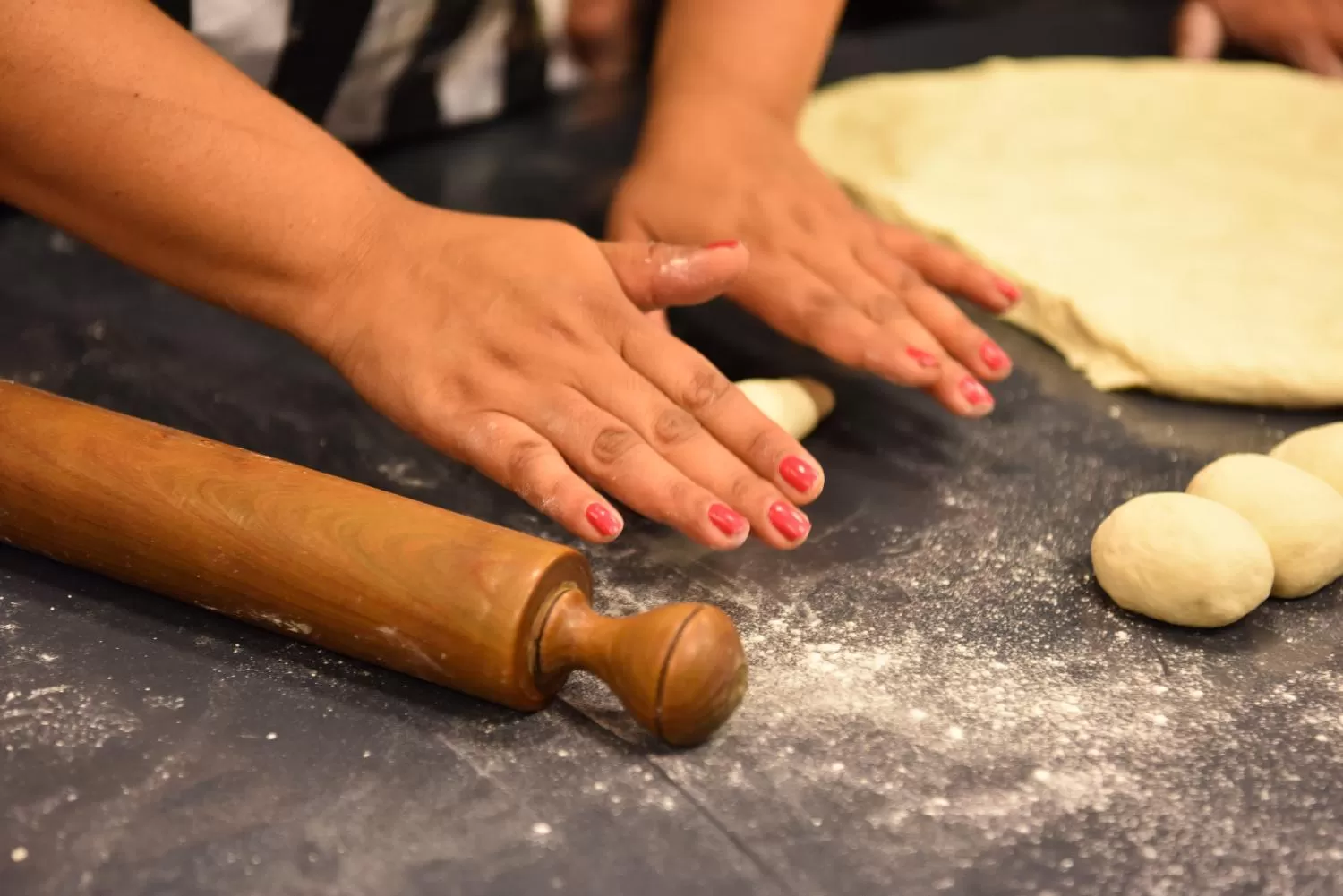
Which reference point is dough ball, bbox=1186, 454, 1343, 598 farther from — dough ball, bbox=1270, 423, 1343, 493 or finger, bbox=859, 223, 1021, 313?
finger, bbox=859, 223, 1021, 313

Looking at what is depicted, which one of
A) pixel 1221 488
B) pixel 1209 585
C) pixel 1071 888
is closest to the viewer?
pixel 1071 888

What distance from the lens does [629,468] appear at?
113 centimetres

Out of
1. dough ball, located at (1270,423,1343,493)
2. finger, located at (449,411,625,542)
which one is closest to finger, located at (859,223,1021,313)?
dough ball, located at (1270,423,1343,493)

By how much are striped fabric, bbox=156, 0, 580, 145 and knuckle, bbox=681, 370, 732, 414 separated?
957 millimetres

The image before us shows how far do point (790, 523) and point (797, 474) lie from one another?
8 centimetres

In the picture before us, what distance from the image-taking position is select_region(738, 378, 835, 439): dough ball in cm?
137

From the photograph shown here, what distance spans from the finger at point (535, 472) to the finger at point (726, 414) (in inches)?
5.0

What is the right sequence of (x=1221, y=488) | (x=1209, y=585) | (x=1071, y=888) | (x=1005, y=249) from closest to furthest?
(x=1071, y=888), (x=1209, y=585), (x=1221, y=488), (x=1005, y=249)

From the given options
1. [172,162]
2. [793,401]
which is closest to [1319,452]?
[793,401]

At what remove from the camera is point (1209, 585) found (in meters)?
1.10

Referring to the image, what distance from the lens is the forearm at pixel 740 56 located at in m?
1.74

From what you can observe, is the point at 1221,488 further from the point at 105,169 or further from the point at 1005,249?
the point at 105,169

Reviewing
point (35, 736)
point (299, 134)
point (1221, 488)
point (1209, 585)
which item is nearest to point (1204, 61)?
point (1221, 488)

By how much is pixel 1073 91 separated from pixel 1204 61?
Result: 0.39 metres
